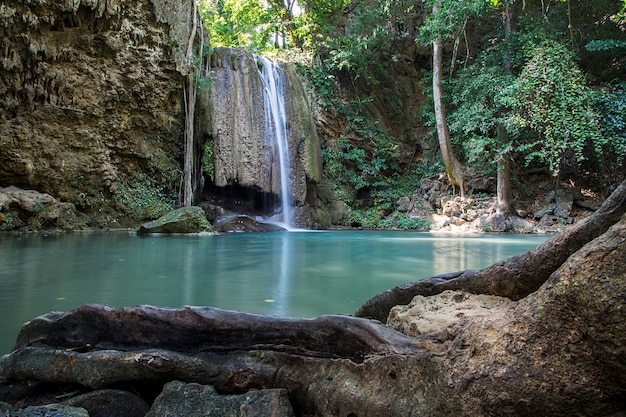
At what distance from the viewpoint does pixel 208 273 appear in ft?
16.3

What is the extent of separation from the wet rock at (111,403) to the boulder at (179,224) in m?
9.38

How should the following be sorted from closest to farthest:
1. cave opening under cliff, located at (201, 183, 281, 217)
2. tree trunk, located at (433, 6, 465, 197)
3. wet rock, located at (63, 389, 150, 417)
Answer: wet rock, located at (63, 389, 150, 417)
tree trunk, located at (433, 6, 465, 197)
cave opening under cliff, located at (201, 183, 281, 217)

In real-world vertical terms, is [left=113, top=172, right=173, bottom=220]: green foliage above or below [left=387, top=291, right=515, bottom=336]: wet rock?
above

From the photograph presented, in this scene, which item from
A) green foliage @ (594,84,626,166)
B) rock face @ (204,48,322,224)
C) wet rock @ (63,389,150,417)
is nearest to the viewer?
wet rock @ (63,389,150,417)

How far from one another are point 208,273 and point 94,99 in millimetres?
8818

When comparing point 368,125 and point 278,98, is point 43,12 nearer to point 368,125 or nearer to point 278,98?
point 278,98

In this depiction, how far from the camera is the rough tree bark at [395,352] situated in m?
0.97

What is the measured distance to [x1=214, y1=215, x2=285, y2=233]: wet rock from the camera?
12.4 metres

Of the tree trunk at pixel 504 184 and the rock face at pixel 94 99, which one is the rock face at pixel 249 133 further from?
the tree trunk at pixel 504 184

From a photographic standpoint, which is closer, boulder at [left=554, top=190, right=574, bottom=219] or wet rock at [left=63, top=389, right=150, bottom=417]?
wet rock at [left=63, top=389, right=150, bottom=417]

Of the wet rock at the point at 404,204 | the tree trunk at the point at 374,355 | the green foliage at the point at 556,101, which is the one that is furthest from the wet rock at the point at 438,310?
the wet rock at the point at 404,204

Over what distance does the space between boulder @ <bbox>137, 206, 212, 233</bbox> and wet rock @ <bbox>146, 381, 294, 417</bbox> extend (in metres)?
9.54

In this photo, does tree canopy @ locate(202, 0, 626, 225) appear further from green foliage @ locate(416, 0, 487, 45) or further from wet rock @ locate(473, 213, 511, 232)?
wet rock @ locate(473, 213, 511, 232)

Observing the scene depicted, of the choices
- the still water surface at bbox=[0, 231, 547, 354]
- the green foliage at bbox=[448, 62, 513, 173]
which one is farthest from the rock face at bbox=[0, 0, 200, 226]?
the green foliage at bbox=[448, 62, 513, 173]
